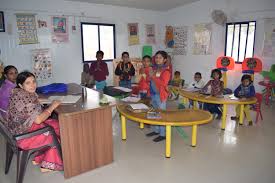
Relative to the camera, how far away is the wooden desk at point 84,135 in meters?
2.33

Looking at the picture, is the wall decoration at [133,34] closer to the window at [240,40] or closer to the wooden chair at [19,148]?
the window at [240,40]

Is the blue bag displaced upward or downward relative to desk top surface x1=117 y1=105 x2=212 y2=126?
upward

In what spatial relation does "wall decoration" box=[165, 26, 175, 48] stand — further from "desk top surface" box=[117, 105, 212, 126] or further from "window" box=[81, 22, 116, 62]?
"desk top surface" box=[117, 105, 212, 126]

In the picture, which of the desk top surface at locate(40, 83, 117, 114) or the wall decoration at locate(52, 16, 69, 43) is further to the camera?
the wall decoration at locate(52, 16, 69, 43)

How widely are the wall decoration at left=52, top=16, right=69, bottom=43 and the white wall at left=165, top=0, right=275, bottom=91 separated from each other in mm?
3731

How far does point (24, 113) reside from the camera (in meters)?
2.20

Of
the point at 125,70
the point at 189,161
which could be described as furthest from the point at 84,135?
the point at 125,70

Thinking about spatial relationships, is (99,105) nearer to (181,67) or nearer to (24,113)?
(24,113)

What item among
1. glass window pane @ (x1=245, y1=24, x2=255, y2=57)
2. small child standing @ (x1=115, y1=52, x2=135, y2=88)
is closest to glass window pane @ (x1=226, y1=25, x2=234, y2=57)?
glass window pane @ (x1=245, y1=24, x2=255, y2=57)

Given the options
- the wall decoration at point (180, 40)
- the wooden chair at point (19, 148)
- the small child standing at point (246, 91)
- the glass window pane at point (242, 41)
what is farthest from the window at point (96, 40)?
the wooden chair at point (19, 148)

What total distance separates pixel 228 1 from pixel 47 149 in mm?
6018

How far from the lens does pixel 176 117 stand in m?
2.88

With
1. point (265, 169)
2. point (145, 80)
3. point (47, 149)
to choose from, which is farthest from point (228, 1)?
point (47, 149)

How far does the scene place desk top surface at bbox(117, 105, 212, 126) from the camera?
2.72 metres
